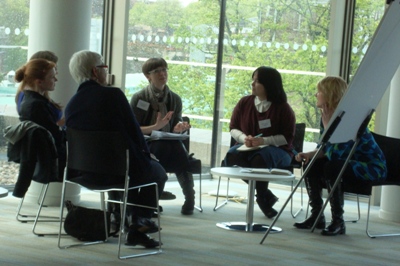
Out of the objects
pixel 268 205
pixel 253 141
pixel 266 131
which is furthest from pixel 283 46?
pixel 268 205

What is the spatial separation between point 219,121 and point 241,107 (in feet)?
7.91

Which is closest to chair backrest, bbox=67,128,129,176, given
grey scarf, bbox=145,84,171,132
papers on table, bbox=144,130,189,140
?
papers on table, bbox=144,130,189,140

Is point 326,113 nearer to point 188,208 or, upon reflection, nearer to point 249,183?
point 249,183

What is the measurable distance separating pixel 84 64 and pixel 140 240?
50.9 inches

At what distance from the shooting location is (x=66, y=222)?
609 cm

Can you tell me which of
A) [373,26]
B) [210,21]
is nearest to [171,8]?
[210,21]

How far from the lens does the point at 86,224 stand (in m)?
6.02

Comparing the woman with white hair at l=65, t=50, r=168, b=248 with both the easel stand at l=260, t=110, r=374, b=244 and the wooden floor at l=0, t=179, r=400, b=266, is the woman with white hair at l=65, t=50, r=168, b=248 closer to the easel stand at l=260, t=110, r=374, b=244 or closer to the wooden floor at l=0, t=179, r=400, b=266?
the wooden floor at l=0, t=179, r=400, b=266

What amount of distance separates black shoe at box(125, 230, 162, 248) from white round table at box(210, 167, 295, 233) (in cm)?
93

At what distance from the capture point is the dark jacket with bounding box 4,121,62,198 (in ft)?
20.2

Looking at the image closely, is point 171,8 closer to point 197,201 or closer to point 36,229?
point 197,201

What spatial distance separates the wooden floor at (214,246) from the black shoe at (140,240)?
0.06m

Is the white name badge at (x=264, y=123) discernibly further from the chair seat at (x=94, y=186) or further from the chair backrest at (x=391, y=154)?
the chair seat at (x=94, y=186)

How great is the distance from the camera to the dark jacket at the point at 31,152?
6152 millimetres
